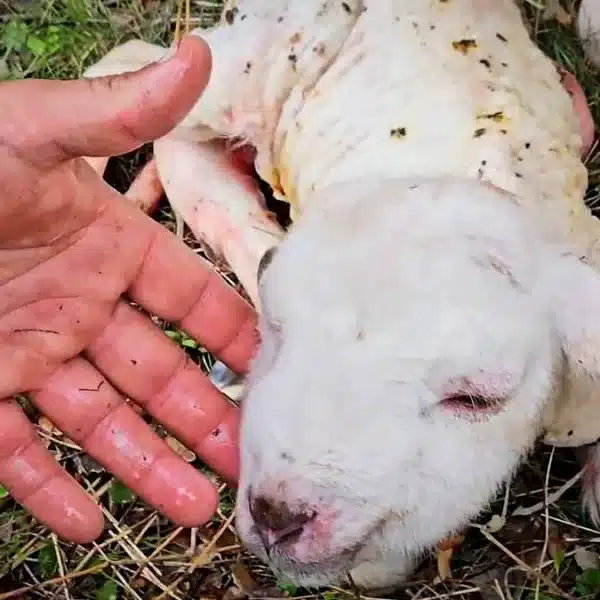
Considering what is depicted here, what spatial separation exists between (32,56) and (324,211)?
181cm

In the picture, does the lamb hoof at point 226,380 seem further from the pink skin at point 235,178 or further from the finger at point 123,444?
the finger at point 123,444

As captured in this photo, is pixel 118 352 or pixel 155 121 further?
pixel 118 352

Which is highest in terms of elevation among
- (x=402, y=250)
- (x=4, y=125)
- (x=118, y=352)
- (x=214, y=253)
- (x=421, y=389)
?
(x=4, y=125)

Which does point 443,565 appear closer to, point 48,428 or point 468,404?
point 468,404

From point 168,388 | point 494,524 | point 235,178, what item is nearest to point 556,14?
point 235,178

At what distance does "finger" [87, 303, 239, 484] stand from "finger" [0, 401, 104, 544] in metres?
0.26

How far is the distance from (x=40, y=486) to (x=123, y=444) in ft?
0.67

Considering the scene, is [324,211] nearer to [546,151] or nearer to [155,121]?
[155,121]

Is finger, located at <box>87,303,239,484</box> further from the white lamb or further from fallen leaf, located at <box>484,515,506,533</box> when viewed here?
fallen leaf, located at <box>484,515,506,533</box>

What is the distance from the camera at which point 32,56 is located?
378cm

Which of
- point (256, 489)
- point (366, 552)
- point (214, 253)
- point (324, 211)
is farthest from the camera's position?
point (214, 253)

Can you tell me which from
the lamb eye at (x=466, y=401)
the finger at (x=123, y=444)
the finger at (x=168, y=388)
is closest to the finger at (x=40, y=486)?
the finger at (x=123, y=444)

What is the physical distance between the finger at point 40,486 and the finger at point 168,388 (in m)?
0.26

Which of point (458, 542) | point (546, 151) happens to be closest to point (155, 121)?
point (546, 151)
